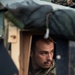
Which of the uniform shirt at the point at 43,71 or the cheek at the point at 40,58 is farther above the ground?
the cheek at the point at 40,58

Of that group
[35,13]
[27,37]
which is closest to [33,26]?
[35,13]

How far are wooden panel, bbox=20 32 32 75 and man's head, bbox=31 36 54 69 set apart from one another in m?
0.22

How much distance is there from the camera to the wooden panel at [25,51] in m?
3.68

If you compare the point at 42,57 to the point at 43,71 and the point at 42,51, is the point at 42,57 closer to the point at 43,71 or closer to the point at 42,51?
the point at 42,51

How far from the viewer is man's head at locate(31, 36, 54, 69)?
385 centimetres

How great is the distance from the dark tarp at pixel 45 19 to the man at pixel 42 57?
430 millimetres

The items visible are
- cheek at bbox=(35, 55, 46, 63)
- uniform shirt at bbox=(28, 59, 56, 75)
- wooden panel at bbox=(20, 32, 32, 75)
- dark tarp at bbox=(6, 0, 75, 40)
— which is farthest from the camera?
cheek at bbox=(35, 55, 46, 63)

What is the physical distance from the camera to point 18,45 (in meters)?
3.60

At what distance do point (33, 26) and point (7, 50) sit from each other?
45 cm

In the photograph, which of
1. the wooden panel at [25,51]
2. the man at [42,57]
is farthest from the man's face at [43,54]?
the wooden panel at [25,51]

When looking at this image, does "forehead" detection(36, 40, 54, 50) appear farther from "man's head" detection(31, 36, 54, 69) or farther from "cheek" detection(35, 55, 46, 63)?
"cheek" detection(35, 55, 46, 63)

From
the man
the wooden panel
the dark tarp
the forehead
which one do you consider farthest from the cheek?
the dark tarp

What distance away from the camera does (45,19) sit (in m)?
3.36

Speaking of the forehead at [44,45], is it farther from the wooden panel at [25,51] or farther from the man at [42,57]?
the wooden panel at [25,51]
